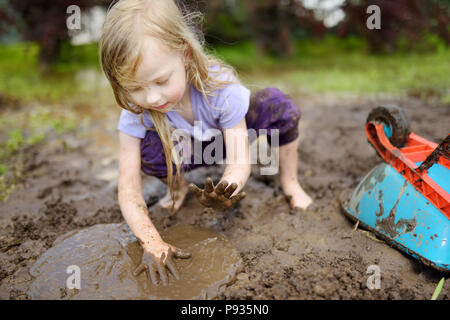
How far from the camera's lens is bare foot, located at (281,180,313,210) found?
206 centimetres

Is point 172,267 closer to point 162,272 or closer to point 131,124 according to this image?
point 162,272

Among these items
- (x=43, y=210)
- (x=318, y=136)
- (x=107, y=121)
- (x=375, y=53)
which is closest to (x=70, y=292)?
(x=43, y=210)

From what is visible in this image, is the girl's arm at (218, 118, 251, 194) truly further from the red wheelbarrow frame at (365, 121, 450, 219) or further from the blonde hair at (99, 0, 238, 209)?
the red wheelbarrow frame at (365, 121, 450, 219)

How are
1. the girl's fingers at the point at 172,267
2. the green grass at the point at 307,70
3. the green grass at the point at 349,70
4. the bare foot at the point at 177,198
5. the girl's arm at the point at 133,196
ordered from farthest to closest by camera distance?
1. the green grass at the point at 307,70
2. the green grass at the point at 349,70
3. the bare foot at the point at 177,198
4. the girl's arm at the point at 133,196
5. the girl's fingers at the point at 172,267

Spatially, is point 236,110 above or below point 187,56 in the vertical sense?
below

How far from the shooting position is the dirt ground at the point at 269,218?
1.45 meters

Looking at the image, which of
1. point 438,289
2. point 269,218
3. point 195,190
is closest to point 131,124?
point 195,190

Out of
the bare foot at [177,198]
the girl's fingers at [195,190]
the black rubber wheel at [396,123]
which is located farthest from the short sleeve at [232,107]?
the black rubber wheel at [396,123]

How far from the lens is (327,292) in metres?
1.37

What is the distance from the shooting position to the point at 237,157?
5.61 feet

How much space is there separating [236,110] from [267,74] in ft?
14.2

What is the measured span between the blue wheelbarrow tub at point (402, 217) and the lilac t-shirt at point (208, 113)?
0.71 meters

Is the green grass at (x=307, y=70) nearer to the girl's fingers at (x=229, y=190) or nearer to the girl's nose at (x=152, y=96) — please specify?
the girl's nose at (x=152, y=96)
